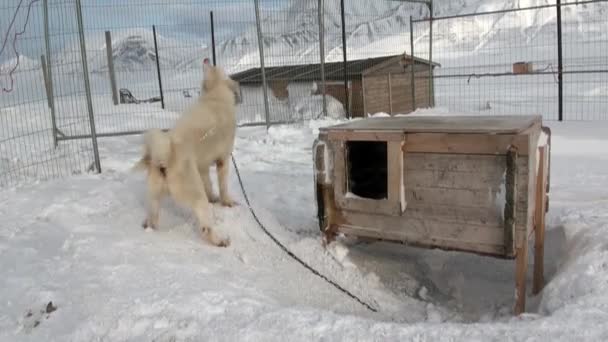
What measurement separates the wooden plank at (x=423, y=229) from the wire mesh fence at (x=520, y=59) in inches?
379

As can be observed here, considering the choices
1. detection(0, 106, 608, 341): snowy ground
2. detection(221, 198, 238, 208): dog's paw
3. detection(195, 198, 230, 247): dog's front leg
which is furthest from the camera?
detection(221, 198, 238, 208): dog's paw

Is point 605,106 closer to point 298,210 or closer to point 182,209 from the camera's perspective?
point 298,210

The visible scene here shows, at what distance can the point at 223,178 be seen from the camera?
495cm

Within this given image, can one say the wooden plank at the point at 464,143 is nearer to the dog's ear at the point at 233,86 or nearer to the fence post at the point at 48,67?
the dog's ear at the point at 233,86

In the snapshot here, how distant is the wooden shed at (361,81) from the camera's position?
437 inches

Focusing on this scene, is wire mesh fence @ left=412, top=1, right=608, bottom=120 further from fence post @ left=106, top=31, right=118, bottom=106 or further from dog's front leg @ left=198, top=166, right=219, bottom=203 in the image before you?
dog's front leg @ left=198, top=166, right=219, bottom=203

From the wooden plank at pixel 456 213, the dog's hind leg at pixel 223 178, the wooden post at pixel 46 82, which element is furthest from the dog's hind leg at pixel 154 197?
the wooden post at pixel 46 82

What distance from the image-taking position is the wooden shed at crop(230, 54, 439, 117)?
437 inches

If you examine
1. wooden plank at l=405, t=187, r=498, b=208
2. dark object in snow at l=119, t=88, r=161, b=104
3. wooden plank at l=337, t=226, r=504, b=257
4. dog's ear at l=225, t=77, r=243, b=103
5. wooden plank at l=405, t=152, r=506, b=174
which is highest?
dark object in snow at l=119, t=88, r=161, b=104

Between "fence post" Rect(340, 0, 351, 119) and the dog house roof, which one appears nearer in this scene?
the dog house roof

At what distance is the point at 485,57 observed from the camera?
776 inches

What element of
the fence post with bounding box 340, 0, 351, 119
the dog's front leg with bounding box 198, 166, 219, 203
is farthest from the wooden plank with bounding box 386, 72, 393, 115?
the dog's front leg with bounding box 198, 166, 219, 203

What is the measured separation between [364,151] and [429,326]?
91.4 inches

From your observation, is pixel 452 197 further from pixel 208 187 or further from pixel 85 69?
pixel 85 69
